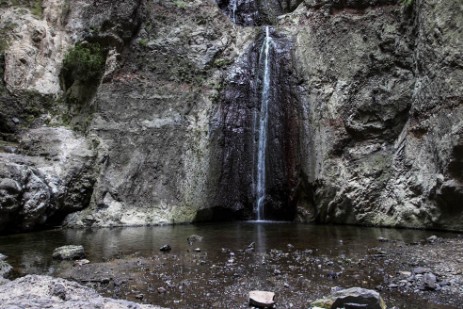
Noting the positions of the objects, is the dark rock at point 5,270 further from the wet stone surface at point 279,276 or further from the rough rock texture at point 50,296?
the rough rock texture at point 50,296

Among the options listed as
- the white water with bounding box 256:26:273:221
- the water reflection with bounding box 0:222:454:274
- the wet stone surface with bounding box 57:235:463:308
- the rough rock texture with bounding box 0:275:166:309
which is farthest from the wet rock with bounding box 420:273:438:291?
the white water with bounding box 256:26:273:221

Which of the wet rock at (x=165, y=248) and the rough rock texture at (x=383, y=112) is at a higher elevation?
the rough rock texture at (x=383, y=112)

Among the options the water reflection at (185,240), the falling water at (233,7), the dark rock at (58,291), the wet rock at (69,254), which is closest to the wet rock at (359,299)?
the dark rock at (58,291)

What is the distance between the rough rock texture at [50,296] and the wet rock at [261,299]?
58.6 inches

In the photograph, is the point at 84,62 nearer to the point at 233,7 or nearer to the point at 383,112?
the point at 233,7

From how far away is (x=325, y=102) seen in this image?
1653 centimetres

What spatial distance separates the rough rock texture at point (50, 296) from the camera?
4.68 metres

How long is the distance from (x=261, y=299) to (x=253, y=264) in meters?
2.47

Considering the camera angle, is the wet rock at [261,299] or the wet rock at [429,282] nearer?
the wet rock at [261,299]

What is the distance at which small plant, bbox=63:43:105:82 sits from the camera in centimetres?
1872

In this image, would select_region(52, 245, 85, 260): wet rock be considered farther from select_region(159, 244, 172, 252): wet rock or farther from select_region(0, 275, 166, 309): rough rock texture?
select_region(0, 275, 166, 309): rough rock texture

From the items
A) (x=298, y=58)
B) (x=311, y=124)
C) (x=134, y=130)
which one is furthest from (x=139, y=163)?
(x=298, y=58)

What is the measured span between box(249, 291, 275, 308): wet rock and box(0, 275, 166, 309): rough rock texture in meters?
1.49

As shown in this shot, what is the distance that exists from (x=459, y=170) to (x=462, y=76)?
9.45 feet
